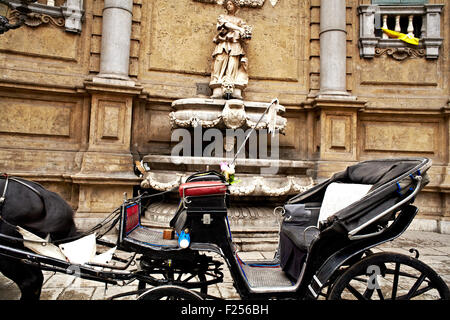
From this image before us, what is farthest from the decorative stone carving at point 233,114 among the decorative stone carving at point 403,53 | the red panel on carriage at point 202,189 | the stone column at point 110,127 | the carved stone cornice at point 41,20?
the decorative stone carving at point 403,53

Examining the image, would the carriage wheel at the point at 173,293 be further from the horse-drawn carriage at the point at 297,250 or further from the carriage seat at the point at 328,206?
the carriage seat at the point at 328,206

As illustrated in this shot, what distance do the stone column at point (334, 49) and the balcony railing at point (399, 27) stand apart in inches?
22.7

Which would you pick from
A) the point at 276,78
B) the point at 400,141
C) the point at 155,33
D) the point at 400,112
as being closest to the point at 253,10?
the point at 276,78

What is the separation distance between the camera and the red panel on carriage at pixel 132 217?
2258mm

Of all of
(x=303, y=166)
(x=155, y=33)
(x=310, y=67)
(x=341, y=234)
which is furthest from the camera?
(x=310, y=67)

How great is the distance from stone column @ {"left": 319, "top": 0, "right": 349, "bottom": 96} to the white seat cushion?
4081 mm

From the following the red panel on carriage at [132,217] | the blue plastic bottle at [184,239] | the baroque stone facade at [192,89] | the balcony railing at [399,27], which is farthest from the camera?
the balcony railing at [399,27]

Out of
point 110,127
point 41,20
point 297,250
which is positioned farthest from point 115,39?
point 297,250

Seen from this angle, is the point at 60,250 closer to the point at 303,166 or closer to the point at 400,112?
the point at 303,166

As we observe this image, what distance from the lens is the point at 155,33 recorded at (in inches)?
256

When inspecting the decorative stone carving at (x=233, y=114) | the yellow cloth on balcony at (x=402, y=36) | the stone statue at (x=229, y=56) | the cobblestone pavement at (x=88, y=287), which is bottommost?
the cobblestone pavement at (x=88, y=287)

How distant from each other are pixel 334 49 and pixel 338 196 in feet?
15.7

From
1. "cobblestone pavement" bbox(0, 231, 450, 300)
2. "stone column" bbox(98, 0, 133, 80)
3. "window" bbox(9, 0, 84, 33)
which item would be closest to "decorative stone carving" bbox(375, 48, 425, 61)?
"cobblestone pavement" bbox(0, 231, 450, 300)
